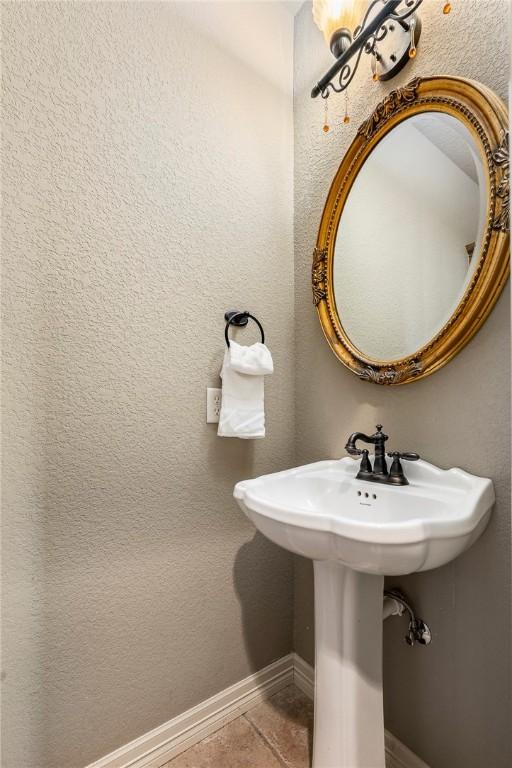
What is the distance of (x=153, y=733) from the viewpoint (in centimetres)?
109

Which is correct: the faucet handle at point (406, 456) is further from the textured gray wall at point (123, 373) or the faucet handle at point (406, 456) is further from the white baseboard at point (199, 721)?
the white baseboard at point (199, 721)

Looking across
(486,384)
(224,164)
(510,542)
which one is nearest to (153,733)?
(510,542)

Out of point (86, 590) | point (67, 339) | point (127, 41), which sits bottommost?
point (86, 590)

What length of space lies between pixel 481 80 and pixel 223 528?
1.46 meters

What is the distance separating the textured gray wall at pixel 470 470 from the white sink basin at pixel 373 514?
9cm

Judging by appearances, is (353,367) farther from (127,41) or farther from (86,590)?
(127,41)

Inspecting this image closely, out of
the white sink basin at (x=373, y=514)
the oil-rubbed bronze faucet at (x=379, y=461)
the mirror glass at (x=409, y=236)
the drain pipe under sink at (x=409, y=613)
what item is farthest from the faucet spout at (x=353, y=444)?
the drain pipe under sink at (x=409, y=613)

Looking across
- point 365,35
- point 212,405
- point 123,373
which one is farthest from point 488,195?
point 123,373

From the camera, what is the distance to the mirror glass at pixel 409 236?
0.95 m

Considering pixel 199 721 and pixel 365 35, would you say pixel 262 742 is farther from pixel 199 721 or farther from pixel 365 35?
pixel 365 35

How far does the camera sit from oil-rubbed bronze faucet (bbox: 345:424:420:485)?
98 centimetres

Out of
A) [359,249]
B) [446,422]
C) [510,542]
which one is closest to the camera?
[510,542]

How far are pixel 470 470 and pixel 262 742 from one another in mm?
1065

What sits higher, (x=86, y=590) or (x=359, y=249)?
(x=359, y=249)
